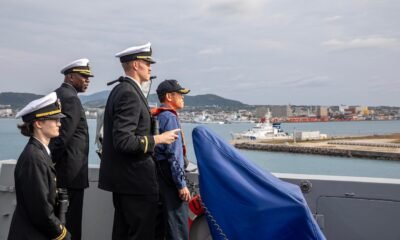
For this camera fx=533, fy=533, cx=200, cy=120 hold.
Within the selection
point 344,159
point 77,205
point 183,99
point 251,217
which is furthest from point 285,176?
point 344,159

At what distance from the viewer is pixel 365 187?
3.79 metres

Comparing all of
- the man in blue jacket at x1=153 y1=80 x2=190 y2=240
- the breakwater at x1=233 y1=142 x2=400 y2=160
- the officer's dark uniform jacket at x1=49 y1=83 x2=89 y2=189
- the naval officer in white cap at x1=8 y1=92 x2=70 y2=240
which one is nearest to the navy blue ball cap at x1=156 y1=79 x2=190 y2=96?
the man in blue jacket at x1=153 y1=80 x2=190 y2=240

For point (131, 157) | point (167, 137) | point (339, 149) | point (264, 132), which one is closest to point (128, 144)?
point (131, 157)

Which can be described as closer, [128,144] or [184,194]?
[128,144]

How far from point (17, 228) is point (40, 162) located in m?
0.39

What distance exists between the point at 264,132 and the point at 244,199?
9230 cm

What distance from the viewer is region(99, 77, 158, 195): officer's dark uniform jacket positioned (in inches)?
133

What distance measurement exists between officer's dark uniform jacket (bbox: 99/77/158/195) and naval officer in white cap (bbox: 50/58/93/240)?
A: 40 cm

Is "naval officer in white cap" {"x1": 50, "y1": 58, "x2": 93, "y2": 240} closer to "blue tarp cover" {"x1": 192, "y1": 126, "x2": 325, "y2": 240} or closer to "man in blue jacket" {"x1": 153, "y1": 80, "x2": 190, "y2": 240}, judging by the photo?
"man in blue jacket" {"x1": 153, "y1": 80, "x2": 190, "y2": 240}

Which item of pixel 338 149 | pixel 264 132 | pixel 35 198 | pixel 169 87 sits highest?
pixel 169 87

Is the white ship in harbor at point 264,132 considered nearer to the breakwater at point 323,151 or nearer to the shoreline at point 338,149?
the shoreline at point 338,149

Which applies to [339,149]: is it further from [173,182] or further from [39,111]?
[39,111]

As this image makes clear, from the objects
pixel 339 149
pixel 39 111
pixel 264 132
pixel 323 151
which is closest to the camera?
pixel 39 111

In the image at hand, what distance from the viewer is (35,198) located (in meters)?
2.80
